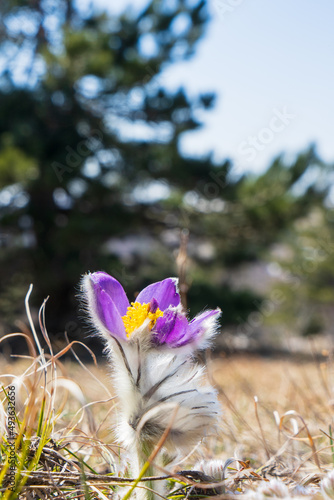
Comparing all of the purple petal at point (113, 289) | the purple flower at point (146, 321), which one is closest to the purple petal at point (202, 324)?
the purple flower at point (146, 321)

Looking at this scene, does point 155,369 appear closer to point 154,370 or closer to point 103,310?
point 154,370

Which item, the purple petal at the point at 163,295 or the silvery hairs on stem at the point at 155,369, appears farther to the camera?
the purple petal at the point at 163,295

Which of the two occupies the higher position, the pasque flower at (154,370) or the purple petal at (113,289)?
the purple petal at (113,289)

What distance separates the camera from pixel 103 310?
0.63m

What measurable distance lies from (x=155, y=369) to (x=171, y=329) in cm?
6

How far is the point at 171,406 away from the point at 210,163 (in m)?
6.23

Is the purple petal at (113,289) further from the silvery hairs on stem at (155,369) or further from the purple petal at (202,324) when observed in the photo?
the purple petal at (202,324)

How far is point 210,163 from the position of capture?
6594 millimetres

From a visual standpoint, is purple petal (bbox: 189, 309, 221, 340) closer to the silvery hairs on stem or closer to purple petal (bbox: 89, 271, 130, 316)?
the silvery hairs on stem

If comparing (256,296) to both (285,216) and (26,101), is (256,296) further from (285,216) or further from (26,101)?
(26,101)

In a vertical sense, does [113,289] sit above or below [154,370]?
above

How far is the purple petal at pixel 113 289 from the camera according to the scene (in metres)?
0.67

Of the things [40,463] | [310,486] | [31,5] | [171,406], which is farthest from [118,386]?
[31,5]

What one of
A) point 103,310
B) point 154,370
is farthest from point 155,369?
point 103,310
